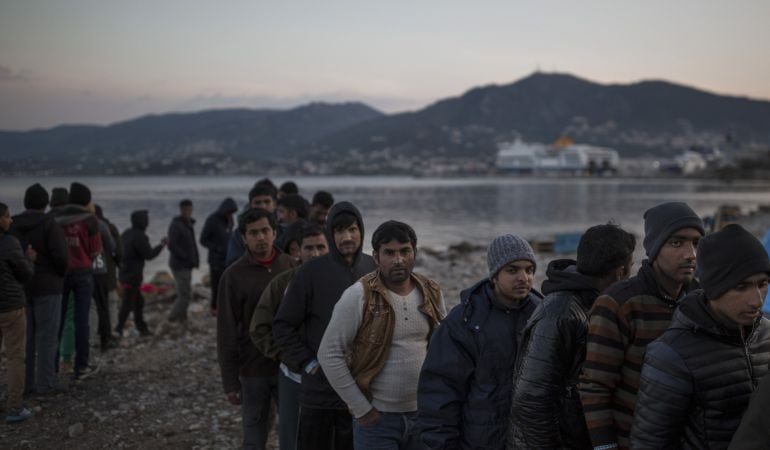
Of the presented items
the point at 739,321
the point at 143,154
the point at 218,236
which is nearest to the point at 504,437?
the point at 739,321

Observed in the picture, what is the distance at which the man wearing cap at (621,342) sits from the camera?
207cm

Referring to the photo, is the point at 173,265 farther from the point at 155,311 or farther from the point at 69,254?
the point at 69,254

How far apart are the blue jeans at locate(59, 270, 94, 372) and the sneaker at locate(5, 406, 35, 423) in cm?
104

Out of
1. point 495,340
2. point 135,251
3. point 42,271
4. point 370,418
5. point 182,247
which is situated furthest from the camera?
point 182,247

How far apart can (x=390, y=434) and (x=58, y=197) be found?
5914 millimetres

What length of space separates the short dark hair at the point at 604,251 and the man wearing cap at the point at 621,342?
16 cm

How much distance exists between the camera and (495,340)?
2490 mm

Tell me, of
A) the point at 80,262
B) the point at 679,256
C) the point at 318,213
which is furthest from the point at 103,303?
the point at 679,256

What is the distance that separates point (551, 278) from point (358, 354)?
1154 millimetres

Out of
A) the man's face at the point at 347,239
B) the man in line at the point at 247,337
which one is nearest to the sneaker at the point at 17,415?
the man in line at the point at 247,337

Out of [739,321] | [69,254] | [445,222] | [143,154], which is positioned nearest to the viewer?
[739,321]

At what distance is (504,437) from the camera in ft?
8.03

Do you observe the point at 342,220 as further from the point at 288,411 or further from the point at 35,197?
the point at 35,197

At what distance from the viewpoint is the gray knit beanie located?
255 cm
